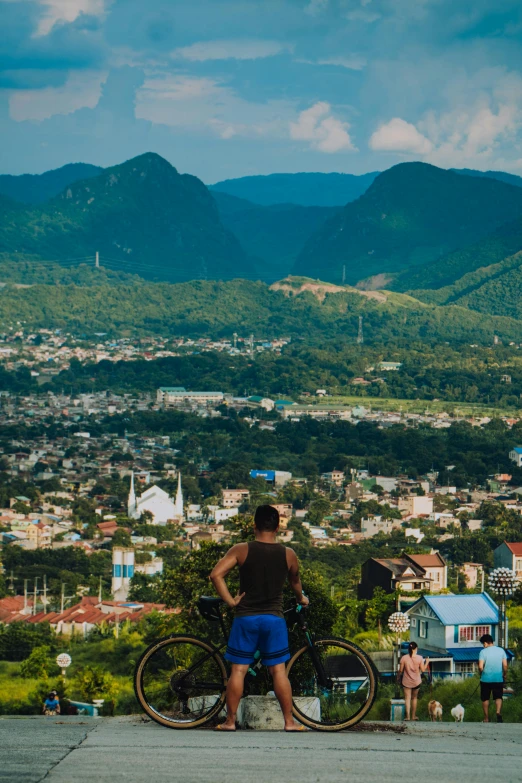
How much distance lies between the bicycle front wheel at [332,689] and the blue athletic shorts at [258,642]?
16 centimetres

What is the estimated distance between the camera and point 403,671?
21.0 feet

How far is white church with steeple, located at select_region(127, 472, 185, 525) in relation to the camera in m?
40.2

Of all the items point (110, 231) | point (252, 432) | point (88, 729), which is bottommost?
point (88, 729)

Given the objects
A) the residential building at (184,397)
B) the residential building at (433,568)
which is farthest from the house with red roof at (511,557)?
the residential building at (184,397)

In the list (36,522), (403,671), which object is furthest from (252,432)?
(403,671)

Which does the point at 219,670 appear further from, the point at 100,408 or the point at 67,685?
the point at 100,408

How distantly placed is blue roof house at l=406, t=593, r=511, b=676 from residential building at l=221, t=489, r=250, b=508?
94.5ft

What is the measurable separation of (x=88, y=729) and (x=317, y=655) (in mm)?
938

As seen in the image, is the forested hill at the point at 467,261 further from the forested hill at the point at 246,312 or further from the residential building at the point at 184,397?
the residential building at the point at 184,397

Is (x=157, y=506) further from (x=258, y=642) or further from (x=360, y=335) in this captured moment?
(x=360, y=335)

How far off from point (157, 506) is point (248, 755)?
122 feet

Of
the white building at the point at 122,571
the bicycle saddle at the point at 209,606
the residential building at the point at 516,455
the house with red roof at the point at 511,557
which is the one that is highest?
the residential building at the point at 516,455

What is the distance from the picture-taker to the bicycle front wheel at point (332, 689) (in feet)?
15.9

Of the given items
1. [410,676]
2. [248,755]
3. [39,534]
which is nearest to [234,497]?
[39,534]
